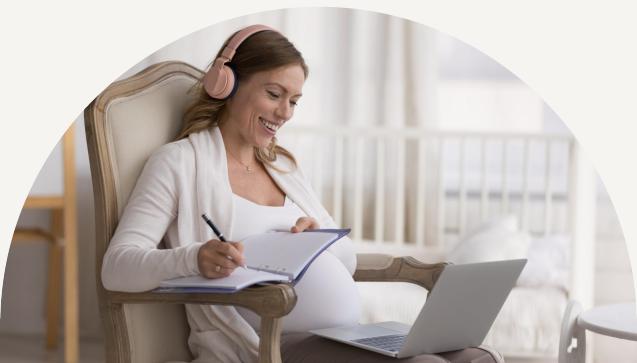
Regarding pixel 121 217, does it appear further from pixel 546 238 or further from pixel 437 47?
pixel 437 47

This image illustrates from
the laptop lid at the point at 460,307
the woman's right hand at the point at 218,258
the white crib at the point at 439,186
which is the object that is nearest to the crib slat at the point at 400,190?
the white crib at the point at 439,186

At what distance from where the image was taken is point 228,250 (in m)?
1.41

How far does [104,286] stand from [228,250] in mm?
294

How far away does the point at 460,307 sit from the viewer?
151 centimetres

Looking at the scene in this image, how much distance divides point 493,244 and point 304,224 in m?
1.38

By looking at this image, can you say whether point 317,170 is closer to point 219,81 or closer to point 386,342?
point 219,81

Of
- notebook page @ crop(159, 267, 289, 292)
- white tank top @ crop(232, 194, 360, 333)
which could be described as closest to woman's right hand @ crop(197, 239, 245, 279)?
notebook page @ crop(159, 267, 289, 292)

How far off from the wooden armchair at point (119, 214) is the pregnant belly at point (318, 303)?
160mm

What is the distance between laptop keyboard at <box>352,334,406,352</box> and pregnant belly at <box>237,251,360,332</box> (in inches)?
4.7

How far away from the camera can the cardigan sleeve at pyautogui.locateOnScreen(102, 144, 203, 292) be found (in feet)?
4.81

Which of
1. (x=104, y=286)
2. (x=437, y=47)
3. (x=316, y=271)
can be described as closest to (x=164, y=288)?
(x=104, y=286)

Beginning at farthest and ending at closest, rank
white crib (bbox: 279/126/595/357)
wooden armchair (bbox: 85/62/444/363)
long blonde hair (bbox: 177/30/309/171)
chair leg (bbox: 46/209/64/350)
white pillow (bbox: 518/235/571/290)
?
chair leg (bbox: 46/209/64/350)
white crib (bbox: 279/126/595/357)
white pillow (bbox: 518/235/571/290)
long blonde hair (bbox: 177/30/309/171)
wooden armchair (bbox: 85/62/444/363)

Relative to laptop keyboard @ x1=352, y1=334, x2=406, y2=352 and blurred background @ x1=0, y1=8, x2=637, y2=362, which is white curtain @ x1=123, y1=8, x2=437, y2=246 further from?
laptop keyboard @ x1=352, y1=334, x2=406, y2=352

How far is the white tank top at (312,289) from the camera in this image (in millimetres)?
1652
